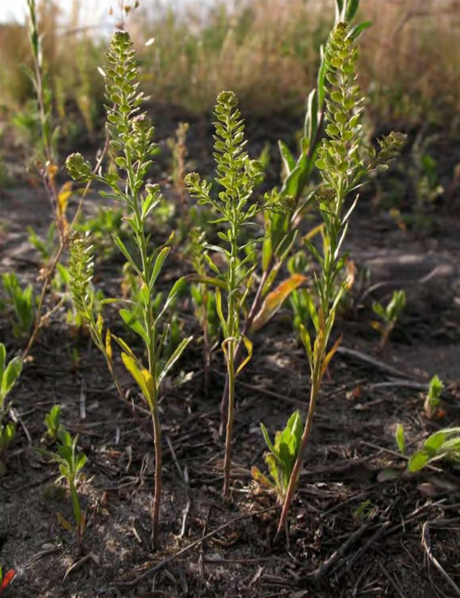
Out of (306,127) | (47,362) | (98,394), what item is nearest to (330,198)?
(306,127)

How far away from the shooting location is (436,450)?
1.89 metres

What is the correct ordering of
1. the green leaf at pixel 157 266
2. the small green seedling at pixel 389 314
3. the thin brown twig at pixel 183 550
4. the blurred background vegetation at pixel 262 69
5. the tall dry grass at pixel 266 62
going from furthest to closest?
the tall dry grass at pixel 266 62 < the blurred background vegetation at pixel 262 69 < the small green seedling at pixel 389 314 < the thin brown twig at pixel 183 550 < the green leaf at pixel 157 266

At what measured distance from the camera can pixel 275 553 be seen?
1.74 meters

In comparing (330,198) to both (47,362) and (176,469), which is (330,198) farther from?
(47,362)

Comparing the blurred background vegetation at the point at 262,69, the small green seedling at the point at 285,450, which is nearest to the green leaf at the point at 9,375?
the small green seedling at the point at 285,450

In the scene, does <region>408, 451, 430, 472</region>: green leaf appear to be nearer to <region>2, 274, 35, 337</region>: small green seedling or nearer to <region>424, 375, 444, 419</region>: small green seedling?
<region>424, 375, 444, 419</region>: small green seedling

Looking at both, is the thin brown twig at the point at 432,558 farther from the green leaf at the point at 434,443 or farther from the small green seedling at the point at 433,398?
the small green seedling at the point at 433,398

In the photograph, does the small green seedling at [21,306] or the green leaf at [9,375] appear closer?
the green leaf at [9,375]

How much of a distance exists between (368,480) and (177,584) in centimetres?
67

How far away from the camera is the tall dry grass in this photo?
5.68 meters

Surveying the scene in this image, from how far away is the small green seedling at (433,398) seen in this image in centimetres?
222

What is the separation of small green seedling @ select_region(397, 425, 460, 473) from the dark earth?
0.27ft

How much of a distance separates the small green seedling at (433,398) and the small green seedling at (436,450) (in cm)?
29

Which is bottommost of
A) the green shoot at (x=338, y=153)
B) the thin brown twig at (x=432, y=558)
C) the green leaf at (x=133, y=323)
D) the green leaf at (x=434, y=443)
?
the thin brown twig at (x=432, y=558)
